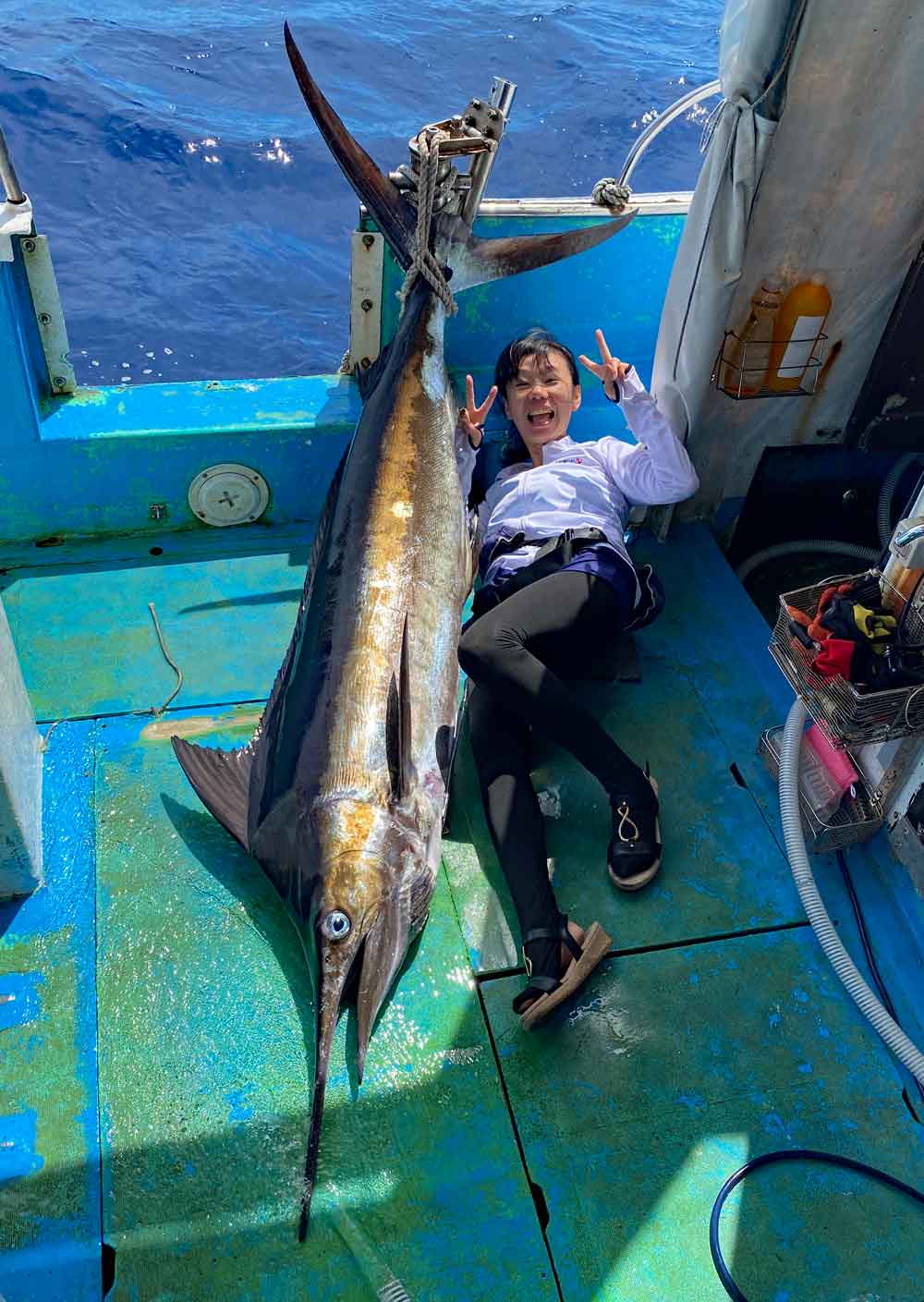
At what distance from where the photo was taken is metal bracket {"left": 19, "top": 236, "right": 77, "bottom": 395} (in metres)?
3.13

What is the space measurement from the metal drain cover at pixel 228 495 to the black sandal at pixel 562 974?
199 centimetres

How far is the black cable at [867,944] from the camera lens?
2.33 meters

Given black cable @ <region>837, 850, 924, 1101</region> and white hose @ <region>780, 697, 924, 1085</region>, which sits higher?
white hose @ <region>780, 697, 924, 1085</region>

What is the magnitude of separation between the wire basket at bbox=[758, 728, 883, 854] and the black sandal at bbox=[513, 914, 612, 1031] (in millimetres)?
677

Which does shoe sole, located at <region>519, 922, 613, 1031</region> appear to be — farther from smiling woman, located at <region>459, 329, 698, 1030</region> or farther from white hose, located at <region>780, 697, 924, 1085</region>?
white hose, located at <region>780, 697, 924, 1085</region>

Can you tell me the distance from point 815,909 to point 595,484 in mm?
1461

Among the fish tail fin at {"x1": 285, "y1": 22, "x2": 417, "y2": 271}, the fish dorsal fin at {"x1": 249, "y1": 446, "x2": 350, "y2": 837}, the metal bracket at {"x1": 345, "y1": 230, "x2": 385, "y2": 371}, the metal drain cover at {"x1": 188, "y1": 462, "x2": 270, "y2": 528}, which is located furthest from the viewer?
the metal drain cover at {"x1": 188, "y1": 462, "x2": 270, "y2": 528}

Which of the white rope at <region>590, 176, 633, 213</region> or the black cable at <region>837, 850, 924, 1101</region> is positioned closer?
the black cable at <region>837, 850, 924, 1101</region>

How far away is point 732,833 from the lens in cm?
270

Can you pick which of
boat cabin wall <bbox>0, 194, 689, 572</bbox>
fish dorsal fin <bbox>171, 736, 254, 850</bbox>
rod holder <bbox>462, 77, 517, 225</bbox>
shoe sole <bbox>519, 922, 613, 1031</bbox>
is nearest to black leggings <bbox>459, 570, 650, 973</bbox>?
shoe sole <bbox>519, 922, 613, 1031</bbox>

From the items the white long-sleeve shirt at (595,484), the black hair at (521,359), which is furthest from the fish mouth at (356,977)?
the black hair at (521,359)

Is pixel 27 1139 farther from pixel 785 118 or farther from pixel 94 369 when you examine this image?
pixel 94 369

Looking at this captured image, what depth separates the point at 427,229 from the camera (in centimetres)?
314

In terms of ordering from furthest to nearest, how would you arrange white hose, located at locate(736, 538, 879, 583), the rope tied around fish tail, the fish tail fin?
white hose, located at locate(736, 538, 879, 583)
the fish tail fin
the rope tied around fish tail
